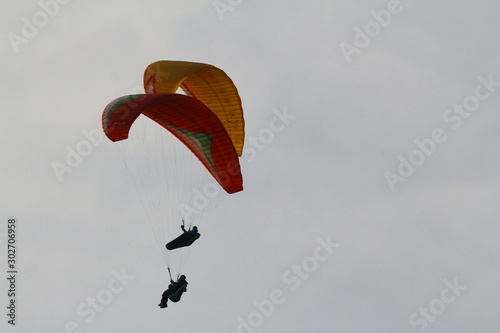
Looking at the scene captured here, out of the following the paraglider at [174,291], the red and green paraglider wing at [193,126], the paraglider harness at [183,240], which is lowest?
the paraglider at [174,291]

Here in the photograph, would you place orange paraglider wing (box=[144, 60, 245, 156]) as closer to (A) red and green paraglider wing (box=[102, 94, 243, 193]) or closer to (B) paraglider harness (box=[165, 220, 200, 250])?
(A) red and green paraglider wing (box=[102, 94, 243, 193])

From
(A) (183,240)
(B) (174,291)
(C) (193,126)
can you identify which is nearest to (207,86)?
(C) (193,126)

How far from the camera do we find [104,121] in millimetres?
43594

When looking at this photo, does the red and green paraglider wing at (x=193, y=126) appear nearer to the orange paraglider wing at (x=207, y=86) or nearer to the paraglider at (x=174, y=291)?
Result: the orange paraglider wing at (x=207, y=86)

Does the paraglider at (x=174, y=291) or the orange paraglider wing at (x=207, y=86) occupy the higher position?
the orange paraglider wing at (x=207, y=86)

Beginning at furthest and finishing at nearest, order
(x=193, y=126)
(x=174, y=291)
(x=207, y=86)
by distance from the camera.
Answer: (x=207, y=86) < (x=193, y=126) < (x=174, y=291)

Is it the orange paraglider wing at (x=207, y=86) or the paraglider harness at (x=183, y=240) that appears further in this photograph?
the orange paraglider wing at (x=207, y=86)

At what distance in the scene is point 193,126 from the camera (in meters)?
47.1

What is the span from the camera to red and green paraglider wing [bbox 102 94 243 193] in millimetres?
43594

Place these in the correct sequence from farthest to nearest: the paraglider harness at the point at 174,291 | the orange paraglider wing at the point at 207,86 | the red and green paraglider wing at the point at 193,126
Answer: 1. the orange paraglider wing at the point at 207,86
2. the paraglider harness at the point at 174,291
3. the red and green paraglider wing at the point at 193,126

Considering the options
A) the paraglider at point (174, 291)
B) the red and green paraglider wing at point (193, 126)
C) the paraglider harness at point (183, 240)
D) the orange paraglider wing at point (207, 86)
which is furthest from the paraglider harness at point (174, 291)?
the orange paraglider wing at point (207, 86)

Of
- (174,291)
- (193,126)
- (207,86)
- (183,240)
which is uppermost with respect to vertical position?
(207,86)

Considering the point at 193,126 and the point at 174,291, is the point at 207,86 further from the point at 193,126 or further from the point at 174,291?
the point at 174,291

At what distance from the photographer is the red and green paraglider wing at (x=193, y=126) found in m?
43.6
